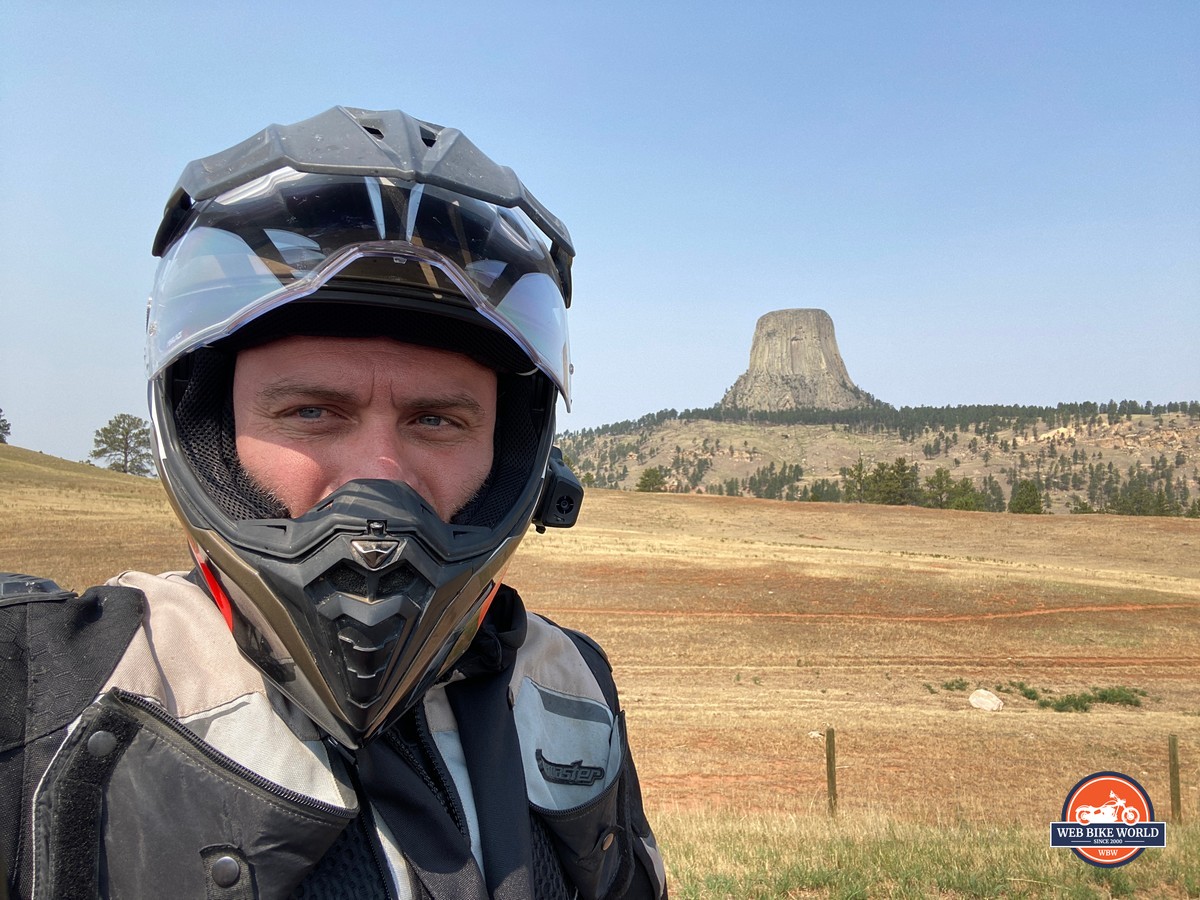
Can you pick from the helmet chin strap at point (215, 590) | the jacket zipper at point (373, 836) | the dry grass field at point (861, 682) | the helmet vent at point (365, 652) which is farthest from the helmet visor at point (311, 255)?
the dry grass field at point (861, 682)

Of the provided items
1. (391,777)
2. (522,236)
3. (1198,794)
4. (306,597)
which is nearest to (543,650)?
(391,777)

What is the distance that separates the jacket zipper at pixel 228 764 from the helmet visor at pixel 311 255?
0.66m

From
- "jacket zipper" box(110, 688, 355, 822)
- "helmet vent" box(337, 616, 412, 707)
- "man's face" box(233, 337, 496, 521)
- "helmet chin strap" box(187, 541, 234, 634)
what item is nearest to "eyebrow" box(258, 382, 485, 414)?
"man's face" box(233, 337, 496, 521)

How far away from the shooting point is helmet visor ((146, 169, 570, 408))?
1.70 metres

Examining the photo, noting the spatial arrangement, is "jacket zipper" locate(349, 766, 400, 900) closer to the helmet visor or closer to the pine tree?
the helmet visor

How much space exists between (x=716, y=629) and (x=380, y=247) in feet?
82.9

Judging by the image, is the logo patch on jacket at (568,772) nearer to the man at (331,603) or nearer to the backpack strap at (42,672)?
the man at (331,603)

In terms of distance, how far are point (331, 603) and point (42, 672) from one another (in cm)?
44

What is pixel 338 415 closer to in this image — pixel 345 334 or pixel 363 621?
pixel 345 334

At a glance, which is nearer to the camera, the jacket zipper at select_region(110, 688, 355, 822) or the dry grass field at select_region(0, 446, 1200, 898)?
the jacket zipper at select_region(110, 688, 355, 822)

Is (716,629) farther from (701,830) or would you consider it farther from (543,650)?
(543,650)

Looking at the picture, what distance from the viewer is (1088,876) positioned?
264 inches

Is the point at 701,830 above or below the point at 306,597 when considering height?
below

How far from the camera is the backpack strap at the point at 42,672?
128 centimetres
